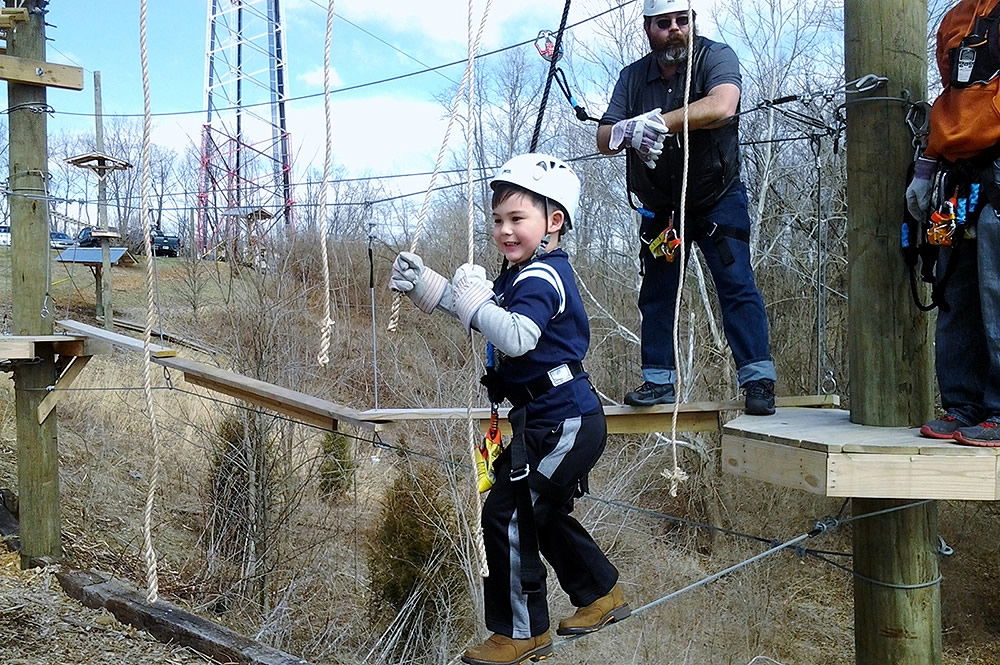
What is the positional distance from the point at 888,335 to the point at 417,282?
1.58 meters

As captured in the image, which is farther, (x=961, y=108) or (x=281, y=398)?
(x=281, y=398)

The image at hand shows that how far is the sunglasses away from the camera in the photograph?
3082mm

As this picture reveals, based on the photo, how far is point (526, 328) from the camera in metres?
Answer: 2.20

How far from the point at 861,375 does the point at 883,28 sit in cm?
115

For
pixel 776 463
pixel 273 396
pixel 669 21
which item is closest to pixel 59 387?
pixel 273 396

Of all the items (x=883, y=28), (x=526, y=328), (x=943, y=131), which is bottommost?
(x=526, y=328)

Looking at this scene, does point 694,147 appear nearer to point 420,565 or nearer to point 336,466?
point 420,565

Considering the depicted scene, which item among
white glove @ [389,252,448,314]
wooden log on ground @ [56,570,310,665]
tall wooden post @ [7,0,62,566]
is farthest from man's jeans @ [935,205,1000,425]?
tall wooden post @ [7,0,62,566]

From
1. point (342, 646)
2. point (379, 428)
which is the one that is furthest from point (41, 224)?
point (342, 646)

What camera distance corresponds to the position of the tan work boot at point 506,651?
2.35 meters

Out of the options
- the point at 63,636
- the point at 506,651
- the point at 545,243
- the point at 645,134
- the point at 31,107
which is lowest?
the point at 63,636

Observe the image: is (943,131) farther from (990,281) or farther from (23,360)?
(23,360)

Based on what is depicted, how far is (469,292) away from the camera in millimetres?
2148

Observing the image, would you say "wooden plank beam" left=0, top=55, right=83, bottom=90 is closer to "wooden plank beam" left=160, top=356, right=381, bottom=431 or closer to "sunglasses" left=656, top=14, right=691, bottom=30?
"wooden plank beam" left=160, top=356, right=381, bottom=431
